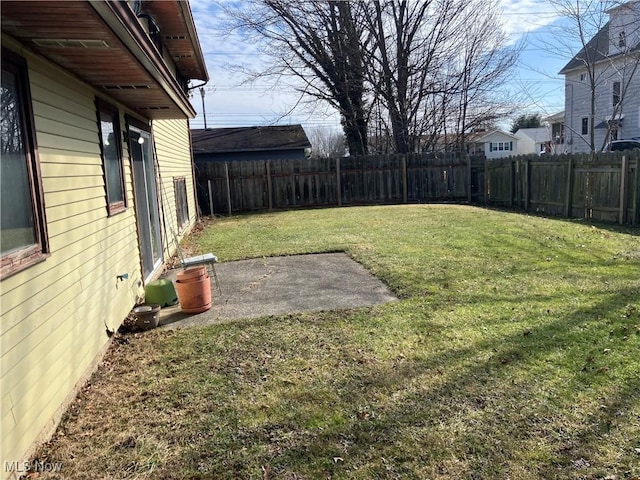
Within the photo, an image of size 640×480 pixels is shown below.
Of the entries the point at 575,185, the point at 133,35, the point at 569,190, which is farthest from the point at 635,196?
the point at 133,35

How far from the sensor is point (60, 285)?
10.1ft

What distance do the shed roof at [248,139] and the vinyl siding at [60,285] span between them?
65.5ft

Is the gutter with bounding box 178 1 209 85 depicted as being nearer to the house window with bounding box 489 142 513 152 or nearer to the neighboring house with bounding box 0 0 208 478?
Result: the neighboring house with bounding box 0 0 208 478

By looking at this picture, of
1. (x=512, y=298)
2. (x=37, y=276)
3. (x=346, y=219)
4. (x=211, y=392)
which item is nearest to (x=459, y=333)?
(x=512, y=298)

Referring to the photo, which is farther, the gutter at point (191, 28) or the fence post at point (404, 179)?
the fence post at point (404, 179)

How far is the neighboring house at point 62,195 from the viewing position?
2422 millimetres

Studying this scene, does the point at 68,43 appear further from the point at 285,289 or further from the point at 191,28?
the point at 191,28

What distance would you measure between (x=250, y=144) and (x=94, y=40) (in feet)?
72.4

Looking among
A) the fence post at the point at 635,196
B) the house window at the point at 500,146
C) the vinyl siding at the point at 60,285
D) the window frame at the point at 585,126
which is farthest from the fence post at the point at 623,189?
the house window at the point at 500,146

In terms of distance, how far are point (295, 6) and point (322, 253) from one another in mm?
14740

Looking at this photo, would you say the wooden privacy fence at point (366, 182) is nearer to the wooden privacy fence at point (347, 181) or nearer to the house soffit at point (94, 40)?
the wooden privacy fence at point (347, 181)

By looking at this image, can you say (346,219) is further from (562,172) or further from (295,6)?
(295,6)

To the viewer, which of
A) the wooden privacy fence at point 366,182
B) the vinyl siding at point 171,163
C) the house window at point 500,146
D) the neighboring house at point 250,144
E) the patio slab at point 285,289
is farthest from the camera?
the house window at point 500,146

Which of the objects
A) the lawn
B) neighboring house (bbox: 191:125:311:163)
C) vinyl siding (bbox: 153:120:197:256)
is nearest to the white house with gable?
neighboring house (bbox: 191:125:311:163)
